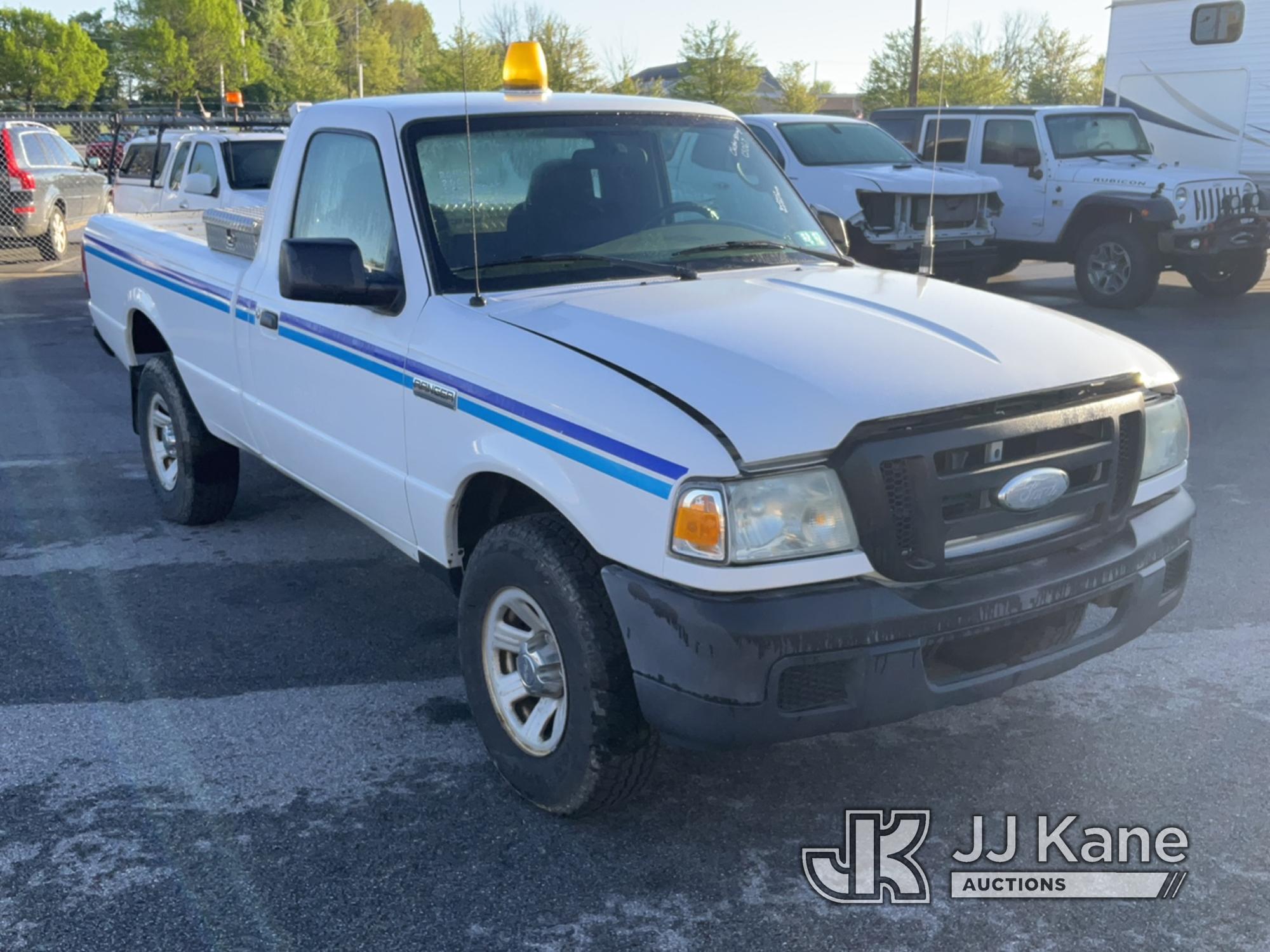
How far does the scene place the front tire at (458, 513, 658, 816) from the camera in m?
3.06

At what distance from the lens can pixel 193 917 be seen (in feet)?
9.75

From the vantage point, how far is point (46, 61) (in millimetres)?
65250

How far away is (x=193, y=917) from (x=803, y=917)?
4.67 feet

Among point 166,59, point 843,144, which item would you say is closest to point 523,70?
point 843,144

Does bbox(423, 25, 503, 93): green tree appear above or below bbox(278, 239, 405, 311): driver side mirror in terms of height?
above

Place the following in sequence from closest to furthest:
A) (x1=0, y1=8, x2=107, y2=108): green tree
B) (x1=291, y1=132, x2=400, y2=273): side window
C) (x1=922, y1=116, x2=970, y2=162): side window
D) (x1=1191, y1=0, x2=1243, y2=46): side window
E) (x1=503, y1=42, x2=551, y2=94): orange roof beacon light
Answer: (x1=291, y1=132, x2=400, y2=273): side window, (x1=503, y1=42, x2=551, y2=94): orange roof beacon light, (x1=922, y1=116, x2=970, y2=162): side window, (x1=1191, y1=0, x2=1243, y2=46): side window, (x1=0, y1=8, x2=107, y2=108): green tree

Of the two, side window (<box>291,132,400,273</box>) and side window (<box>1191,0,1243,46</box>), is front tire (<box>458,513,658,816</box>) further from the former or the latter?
side window (<box>1191,0,1243,46</box>)

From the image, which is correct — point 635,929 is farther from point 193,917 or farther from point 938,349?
point 938,349

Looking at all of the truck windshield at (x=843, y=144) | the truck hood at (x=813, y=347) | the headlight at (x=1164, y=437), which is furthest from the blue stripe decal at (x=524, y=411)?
the truck windshield at (x=843, y=144)

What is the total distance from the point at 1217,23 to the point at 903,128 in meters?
3.58

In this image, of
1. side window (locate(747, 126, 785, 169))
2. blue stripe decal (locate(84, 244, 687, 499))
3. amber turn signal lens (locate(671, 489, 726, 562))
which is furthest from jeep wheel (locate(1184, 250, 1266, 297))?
amber turn signal lens (locate(671, 489, 726, 562))

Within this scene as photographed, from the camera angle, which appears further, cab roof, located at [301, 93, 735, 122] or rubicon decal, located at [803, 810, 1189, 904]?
cab roof, located at [301, 93, 735, 122]

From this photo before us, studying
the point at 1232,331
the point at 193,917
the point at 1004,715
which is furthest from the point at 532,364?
the point at 1232,331

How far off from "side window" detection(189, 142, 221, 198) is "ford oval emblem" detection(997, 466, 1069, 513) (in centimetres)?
1058
